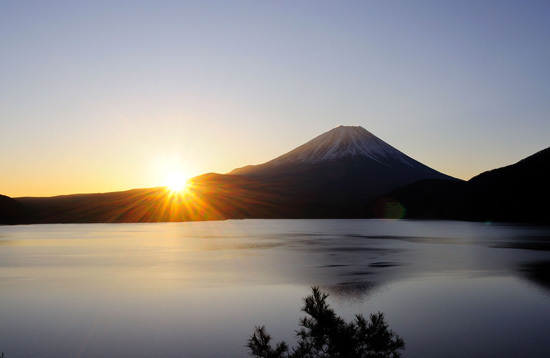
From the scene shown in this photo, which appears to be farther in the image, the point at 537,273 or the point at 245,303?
the point at 537,273

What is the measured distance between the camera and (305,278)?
91.1 ft

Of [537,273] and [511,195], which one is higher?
[511,195]

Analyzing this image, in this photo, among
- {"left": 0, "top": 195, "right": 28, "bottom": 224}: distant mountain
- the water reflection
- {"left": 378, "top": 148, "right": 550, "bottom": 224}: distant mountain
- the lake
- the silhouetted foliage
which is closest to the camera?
the silhouetted foliage

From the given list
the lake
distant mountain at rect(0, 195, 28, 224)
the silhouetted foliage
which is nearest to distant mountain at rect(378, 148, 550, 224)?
the lake

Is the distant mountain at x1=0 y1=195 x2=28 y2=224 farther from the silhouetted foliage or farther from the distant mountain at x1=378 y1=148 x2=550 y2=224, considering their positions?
the silhouetted foliage

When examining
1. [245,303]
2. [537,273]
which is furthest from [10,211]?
[537,273]

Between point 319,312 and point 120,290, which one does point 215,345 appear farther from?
point 120,290

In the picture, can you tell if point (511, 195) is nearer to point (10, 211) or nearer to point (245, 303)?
point (245, 303)

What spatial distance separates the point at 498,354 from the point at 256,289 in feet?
42.4

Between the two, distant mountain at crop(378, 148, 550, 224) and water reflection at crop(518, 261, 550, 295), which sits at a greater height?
distant mountain at crop(378, 148, 550, 224)

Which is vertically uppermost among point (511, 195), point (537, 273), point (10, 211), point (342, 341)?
point (511, 195)

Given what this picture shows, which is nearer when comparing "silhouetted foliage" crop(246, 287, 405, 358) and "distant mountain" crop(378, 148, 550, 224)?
"silhouetted foliage" crop(246, 287, 405, 358)

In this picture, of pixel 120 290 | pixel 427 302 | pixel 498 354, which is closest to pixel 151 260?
pixel 120 290

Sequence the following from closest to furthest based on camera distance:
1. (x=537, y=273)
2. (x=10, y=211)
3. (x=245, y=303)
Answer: (x=245, y=303) → (x=537, y=273) → (x=10, y=211)
